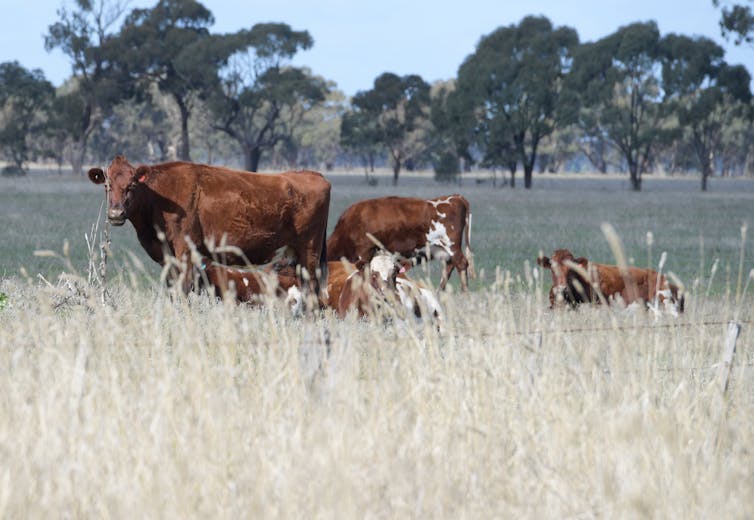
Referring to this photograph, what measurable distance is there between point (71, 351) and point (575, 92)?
6666 centimetres

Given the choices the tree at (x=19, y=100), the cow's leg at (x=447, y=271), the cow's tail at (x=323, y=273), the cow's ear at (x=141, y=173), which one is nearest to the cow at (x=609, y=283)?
the cow's leg at (x=447, y=271)

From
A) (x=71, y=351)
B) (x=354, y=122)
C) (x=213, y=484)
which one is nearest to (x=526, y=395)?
(x=213, y=484)

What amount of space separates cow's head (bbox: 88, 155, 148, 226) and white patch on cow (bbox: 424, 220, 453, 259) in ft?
21.8

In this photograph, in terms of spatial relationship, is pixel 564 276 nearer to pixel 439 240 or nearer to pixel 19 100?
pixel 439 240

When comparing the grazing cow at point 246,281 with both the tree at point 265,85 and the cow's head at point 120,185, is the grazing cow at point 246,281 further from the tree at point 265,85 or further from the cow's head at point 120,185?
the tree at point 265,85

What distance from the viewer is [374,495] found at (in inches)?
189

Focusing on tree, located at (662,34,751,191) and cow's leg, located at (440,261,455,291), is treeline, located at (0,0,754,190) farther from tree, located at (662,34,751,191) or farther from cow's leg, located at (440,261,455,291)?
cow's leg, located at (440,261,455,291)

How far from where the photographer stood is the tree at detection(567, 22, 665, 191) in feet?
226

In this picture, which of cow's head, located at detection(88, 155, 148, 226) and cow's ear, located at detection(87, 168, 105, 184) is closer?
cow's head, located at detection(88, 155, 148, 226)

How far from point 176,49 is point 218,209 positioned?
69982mm

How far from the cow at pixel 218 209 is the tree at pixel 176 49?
64871mm

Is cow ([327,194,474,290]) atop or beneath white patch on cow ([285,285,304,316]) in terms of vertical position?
atop

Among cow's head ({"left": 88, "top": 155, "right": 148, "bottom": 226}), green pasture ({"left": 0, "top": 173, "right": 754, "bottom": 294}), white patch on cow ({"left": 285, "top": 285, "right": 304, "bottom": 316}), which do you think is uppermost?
cow's head ({"left": 88, "top": 155, "right": 148, "bottom": 226})

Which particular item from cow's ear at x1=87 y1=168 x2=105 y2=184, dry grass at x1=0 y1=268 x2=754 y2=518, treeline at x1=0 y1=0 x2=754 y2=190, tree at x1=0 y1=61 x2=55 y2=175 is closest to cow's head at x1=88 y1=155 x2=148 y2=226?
cow's ear at x1=87 y1=168 x2=105 y2=184
